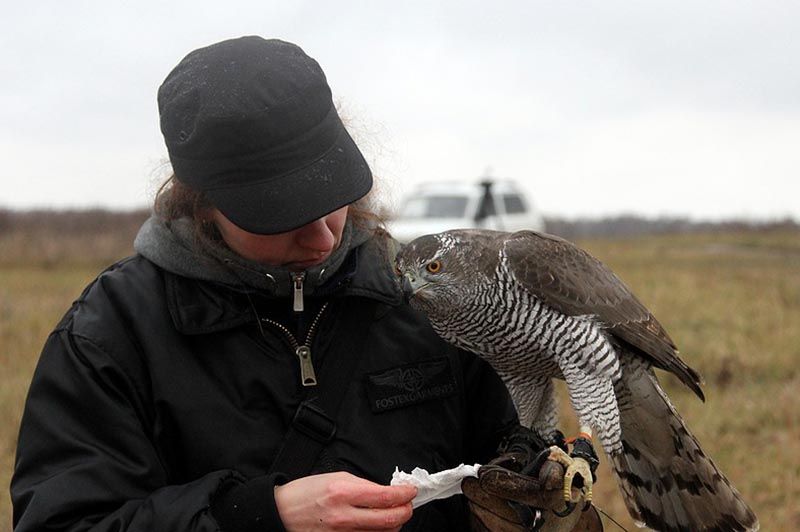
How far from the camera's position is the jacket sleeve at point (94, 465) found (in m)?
1.88

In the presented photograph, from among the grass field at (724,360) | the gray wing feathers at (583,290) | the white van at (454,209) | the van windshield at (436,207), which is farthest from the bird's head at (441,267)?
the van windshield at (436,207)

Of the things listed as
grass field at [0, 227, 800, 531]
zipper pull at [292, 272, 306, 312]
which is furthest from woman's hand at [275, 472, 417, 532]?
grass field at [0, 227, 800, 531]

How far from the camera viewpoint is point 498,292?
2.59 metres

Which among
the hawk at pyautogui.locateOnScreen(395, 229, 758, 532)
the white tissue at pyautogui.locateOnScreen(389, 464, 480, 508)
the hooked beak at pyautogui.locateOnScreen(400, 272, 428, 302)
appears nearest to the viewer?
the white tissue at pyautogui.locateOnScreen(389, 464, 480, 508)

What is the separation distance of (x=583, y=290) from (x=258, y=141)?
1.14m

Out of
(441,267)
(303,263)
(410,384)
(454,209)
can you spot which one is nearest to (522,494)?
(410,384)

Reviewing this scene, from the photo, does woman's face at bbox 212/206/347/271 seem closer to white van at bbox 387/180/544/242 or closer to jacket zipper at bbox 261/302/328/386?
jacket zipper at bbox 261/302/328/386

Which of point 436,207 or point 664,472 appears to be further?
point 436,207

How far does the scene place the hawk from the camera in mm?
2510

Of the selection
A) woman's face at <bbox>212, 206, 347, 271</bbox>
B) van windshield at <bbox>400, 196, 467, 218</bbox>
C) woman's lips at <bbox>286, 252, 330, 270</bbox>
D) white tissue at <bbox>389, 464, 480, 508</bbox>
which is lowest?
van windshield at <bbox>400, 196, 467, 218</bbox>

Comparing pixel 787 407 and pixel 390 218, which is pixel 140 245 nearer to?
pixel 390 218

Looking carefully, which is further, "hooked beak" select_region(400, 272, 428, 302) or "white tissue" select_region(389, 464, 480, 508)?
"hooked beak" select_region(400, 272, 428, 302)

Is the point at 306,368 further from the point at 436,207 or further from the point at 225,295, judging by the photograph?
the point at 436,207

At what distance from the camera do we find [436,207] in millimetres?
18188
